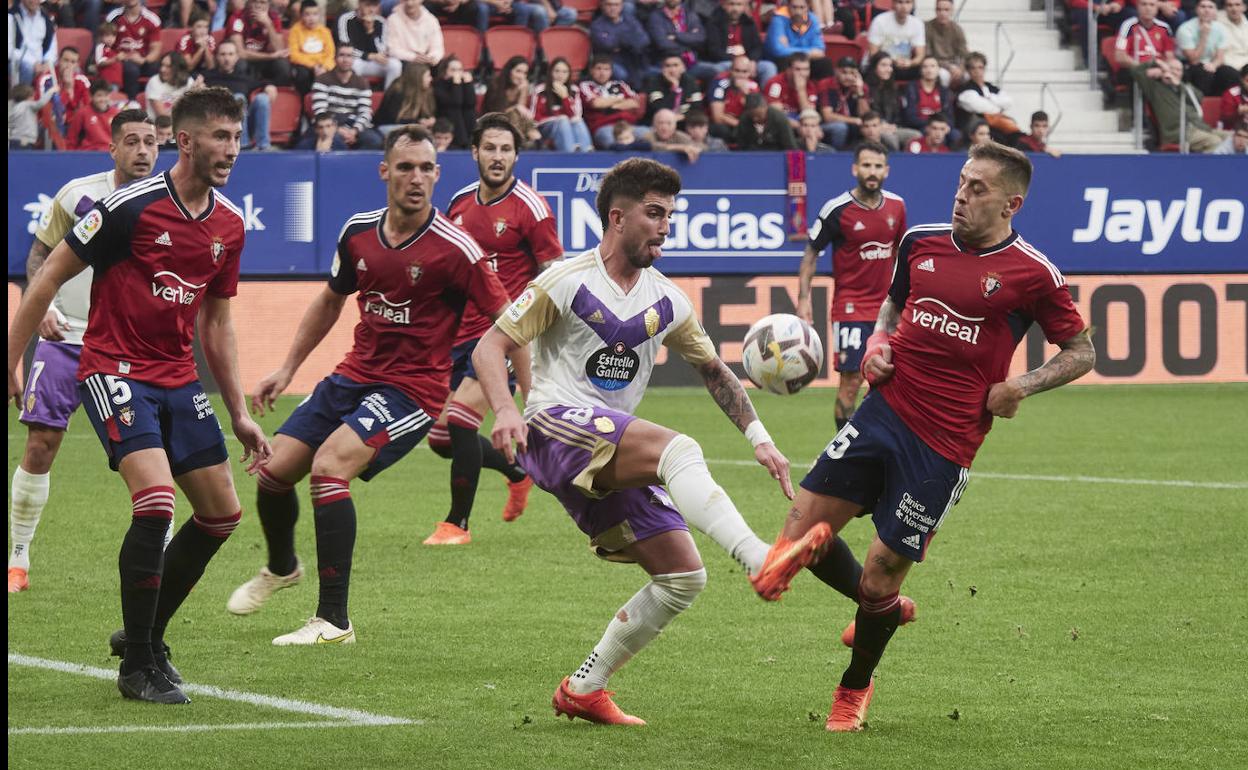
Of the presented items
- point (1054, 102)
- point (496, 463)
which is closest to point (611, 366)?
point (496, 463)

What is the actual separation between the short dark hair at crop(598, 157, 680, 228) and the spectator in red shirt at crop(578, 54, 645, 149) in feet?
50.1

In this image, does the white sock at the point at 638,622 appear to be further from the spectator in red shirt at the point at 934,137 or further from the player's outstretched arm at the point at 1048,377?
the spectator in red shirt at the point at 934,137

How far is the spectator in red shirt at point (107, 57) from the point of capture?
65.5 feet

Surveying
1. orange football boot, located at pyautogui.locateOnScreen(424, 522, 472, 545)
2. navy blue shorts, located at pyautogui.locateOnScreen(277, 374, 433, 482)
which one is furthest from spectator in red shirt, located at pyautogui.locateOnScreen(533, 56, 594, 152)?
navy blue shorts, located at pyautogui.locateOnScreen(277, 374, 433, 482)

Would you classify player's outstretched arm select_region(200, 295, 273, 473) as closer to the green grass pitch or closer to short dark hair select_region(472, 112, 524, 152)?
the green grass pitch

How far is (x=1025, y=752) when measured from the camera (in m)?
5.53

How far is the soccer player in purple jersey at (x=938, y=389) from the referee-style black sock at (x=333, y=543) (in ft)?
6.96

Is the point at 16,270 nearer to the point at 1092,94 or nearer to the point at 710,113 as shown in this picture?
the point at 710,113

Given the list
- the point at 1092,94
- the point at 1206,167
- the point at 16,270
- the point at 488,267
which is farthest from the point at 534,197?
the point at 1092,94

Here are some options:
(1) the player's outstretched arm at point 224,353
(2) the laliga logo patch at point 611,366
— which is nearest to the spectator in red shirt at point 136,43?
(1) the player's outstretched arm at point 224,353

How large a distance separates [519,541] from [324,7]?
1284 cm

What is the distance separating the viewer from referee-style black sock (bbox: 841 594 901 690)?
5.95 meters

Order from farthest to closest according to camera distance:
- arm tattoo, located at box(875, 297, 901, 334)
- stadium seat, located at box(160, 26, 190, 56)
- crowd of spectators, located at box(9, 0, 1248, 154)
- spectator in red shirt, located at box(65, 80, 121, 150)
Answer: stadium seat, located at box(160, 26, 190, 56)
crowd of spectators, located at box(9, 0, 1248, 154)
spectator in red shirt, located at box(65, 80, 121, 150)
arm tattoo, located at box(875, 297, 901, 334)

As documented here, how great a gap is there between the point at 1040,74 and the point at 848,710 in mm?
21044
